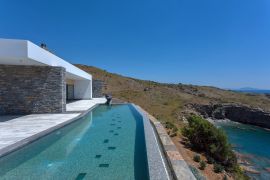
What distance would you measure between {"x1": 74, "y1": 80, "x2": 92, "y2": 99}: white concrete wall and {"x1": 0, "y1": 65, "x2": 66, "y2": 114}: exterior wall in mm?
11983

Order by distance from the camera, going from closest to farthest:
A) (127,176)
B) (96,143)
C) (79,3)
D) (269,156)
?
(127,176)
(96,143)
(79,3)
(269,156)

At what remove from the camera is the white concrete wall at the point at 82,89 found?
23248 mm

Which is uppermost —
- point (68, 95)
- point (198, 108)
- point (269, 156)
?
point (68, 95)

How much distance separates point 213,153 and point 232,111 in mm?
→ 35034

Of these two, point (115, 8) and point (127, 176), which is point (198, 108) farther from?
point (127, 176)

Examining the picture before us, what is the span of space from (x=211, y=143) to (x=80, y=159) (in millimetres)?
6023

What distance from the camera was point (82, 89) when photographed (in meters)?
23.5

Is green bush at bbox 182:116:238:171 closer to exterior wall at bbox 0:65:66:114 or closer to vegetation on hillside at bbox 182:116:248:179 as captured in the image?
vegetation on hillside at bbox 182:116:248:179

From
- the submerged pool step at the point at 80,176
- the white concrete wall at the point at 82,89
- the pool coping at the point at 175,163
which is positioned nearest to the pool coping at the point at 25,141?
the submerged pool step at the point at 80,176

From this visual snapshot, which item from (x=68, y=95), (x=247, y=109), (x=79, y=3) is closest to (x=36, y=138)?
(x=79, y=3)

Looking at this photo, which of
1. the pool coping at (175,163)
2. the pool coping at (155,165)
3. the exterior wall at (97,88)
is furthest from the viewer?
the exterior wall at (97,88)

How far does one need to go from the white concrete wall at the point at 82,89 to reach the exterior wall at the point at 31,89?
12.0m

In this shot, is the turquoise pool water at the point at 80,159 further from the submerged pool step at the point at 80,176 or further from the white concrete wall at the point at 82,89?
the white concrete wall at the point at 82,89

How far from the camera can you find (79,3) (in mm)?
14477
